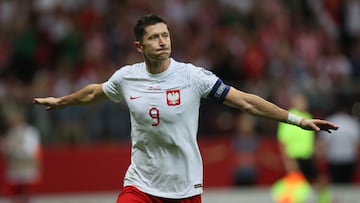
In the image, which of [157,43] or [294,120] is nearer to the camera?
[294,120]

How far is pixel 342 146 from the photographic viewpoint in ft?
64.3

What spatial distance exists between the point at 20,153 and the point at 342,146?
593cm

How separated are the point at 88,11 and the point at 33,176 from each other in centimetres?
373

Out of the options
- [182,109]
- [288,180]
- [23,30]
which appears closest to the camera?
[182,109]

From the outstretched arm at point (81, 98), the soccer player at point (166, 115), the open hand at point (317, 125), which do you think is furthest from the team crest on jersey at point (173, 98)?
the open hand at point (317, 125)

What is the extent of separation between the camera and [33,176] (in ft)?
65.1

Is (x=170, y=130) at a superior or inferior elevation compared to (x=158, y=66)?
inferior

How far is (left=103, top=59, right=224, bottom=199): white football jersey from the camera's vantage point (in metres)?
9.26

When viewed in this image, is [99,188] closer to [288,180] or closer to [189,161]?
[288,180]

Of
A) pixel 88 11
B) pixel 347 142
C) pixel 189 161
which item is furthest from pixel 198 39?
pixel 189 161

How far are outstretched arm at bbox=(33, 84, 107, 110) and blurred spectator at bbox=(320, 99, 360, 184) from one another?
31.5 ft

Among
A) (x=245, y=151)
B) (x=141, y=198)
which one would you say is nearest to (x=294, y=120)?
(x=141, y=198)

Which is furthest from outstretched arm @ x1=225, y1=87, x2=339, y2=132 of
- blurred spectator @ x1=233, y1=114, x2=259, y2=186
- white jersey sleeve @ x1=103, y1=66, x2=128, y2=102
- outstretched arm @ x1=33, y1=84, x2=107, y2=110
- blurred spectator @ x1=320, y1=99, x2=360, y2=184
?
blurred spectator @ x1=233, y1=114, x2=259, y2=186

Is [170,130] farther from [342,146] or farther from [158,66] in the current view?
[342,146]
